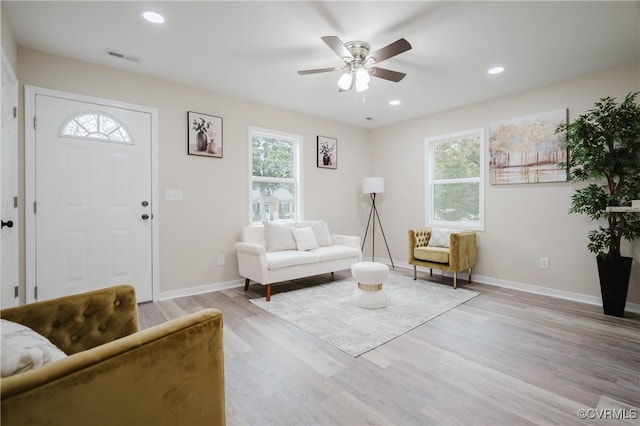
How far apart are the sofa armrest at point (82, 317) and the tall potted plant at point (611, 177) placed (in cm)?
404

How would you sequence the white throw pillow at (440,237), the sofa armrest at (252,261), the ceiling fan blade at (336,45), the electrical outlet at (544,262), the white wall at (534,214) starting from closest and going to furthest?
the ceiling fan blade at (336,45)
the white wall at (534,214)
the sofa armrest at (252,261)
the electrical outlet at (544,262)
the white throw pillow at (440,237)

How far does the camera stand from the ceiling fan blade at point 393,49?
86.8 inches

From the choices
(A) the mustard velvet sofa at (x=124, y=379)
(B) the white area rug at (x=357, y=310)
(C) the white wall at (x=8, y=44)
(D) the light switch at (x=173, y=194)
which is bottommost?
(B) the white area rug at (x=357, y=310)

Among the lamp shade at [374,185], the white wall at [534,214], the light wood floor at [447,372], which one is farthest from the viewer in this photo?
the lamp shade at [374,185]

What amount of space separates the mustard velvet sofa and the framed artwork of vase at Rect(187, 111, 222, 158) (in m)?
2.75

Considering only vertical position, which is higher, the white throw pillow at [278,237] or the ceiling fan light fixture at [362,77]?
the ceiling fan light fixture at [362,77]

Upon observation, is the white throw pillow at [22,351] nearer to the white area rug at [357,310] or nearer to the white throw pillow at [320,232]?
the white area rug at [357,310]

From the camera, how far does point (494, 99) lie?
13.5 feet

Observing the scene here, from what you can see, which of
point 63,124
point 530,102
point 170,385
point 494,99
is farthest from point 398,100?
point 170,385

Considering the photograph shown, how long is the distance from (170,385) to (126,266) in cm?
285

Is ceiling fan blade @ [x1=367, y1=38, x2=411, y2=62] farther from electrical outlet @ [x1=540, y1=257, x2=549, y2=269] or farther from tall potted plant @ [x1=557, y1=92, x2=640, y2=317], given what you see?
electrical outlet @ [x1=540, y1=257, x2=549, y2=269]

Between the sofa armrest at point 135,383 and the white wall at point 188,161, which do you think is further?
the white wall at point 188,161

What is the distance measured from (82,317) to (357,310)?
2351 millimetres

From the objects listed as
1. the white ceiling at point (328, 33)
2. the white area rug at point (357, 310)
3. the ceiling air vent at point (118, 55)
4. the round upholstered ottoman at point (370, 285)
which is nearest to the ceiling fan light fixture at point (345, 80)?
the white ceiling at point (328, 33)
